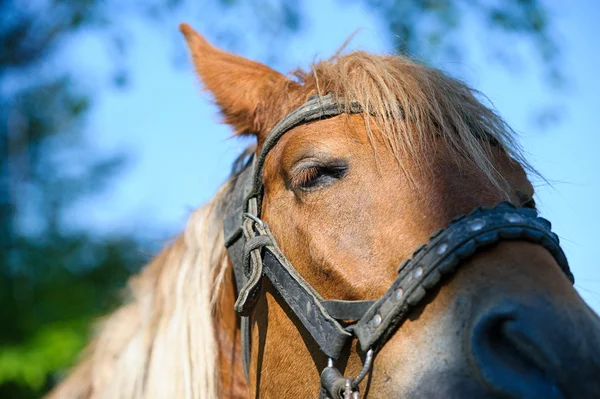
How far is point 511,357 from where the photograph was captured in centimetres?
149

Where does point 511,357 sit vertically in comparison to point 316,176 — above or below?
below

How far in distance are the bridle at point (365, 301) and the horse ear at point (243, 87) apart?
11.4 inches

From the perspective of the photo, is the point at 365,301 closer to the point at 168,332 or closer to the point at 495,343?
the point at 495,343

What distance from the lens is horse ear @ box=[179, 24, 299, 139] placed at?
2689 mm

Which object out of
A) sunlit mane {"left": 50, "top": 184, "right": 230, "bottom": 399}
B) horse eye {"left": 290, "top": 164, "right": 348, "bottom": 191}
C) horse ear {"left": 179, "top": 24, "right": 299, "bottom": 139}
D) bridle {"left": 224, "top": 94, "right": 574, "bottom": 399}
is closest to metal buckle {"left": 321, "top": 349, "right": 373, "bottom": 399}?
bridle {"left": 224, "top": 94, "right": 574, "bottom": 399}

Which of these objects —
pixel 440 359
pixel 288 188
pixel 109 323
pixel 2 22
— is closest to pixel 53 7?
pixel 2 22

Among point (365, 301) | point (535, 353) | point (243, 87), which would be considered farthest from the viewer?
point (243, 87)

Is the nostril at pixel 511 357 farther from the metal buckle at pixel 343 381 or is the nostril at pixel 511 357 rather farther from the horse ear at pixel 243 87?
the horse ear at pixel 243 87

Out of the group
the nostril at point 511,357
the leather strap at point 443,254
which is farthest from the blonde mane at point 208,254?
the nostril at point 511,357

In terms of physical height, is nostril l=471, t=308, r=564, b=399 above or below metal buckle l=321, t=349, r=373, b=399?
above

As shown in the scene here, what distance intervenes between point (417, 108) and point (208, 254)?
1.25 m

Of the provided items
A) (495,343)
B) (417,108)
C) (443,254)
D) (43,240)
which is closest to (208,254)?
(417,108)

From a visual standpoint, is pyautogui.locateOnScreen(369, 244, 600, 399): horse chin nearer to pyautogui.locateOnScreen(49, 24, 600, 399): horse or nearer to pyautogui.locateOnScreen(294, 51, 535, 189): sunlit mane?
pyautogui.locateOnScreen(49, 24, 600, 399): horse

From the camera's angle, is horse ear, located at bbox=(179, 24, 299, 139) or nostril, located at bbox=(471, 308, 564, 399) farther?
horse ear, located at bbox=(179, 24, 299, 139)
